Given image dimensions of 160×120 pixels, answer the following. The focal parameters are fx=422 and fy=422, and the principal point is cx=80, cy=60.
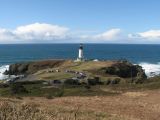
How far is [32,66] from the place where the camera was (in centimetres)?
12225

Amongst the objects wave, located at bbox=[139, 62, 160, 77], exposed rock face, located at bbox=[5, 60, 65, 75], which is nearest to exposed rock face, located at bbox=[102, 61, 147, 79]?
wave, located at bbox=[139, 62, 160, 77]

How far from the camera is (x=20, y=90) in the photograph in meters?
48.2

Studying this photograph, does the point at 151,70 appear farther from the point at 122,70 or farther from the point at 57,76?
the point at 57,76

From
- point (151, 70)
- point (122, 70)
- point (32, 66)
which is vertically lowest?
point (151, 70)

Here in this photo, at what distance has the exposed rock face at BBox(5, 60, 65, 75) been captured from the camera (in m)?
120

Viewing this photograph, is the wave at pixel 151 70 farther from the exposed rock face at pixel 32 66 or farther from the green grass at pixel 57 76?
the green grass at pixel 57 76

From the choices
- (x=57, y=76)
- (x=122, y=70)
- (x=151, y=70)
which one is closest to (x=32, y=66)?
(x=122, y=70)

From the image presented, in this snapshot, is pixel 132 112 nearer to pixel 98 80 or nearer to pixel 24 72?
pixel 98 80

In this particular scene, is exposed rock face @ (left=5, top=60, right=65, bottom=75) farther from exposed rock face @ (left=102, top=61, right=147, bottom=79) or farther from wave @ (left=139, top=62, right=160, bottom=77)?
wave @ (left=139, top=62, right=160, bottom=77)

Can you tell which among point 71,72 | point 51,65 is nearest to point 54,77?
point 71,72

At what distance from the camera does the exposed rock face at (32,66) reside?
11996 centimetres

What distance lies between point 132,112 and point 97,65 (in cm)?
7631

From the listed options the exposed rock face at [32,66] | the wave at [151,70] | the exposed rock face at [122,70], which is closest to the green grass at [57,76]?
the exposed rock face at [122,70]

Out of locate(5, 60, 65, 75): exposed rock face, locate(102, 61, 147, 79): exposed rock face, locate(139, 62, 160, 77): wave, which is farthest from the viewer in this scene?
locate(5, 60, 65, 75): exposed rock face
